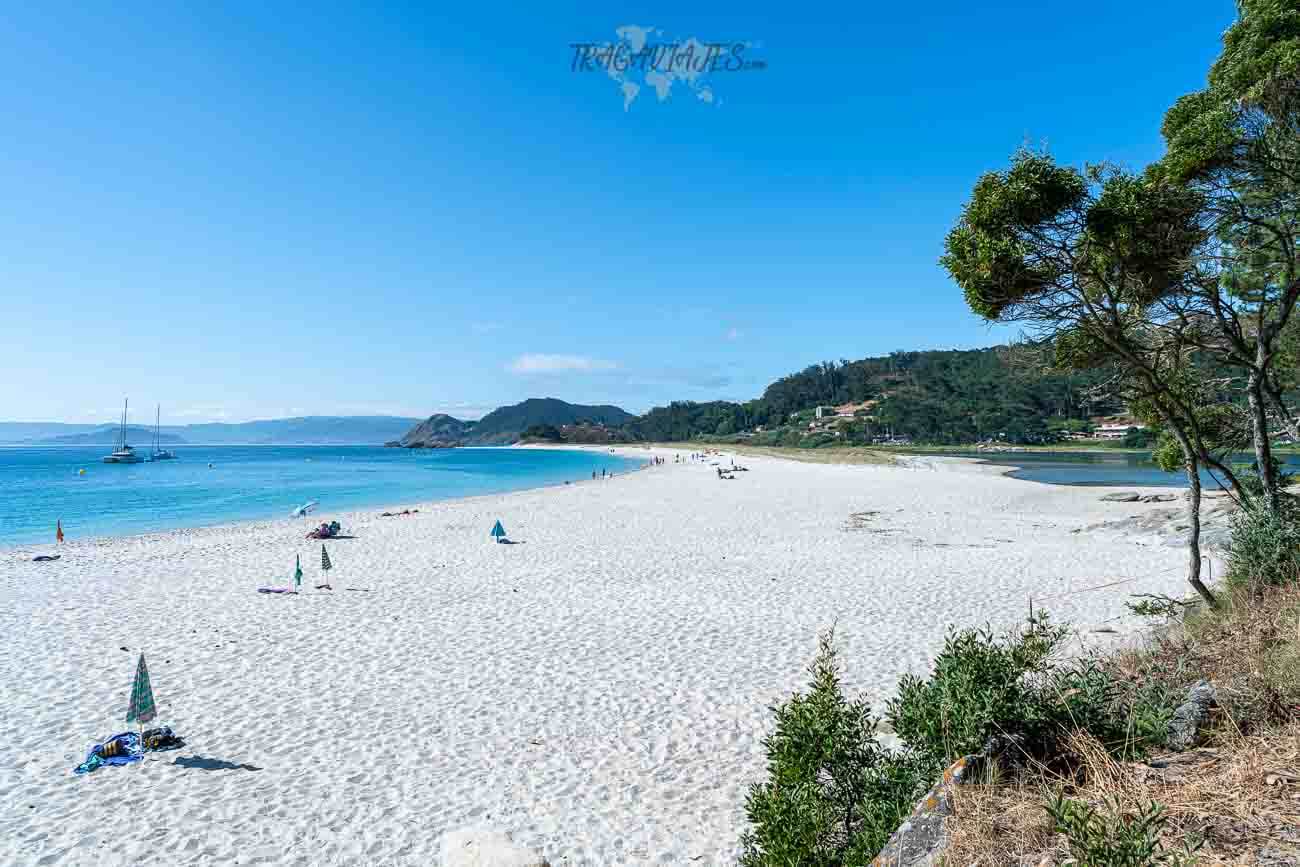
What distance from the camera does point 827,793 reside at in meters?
4.09

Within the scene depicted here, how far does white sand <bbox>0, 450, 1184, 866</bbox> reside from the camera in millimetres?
5332

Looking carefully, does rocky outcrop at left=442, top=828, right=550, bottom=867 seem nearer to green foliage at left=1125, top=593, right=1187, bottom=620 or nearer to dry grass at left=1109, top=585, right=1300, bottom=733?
dry grass at left=1109, top=585, right=1300, bottom=733

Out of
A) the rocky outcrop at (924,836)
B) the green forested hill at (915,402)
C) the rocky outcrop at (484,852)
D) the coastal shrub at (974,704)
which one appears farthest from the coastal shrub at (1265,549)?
the green forested hill at (915,402)

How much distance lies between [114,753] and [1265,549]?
38.7ft

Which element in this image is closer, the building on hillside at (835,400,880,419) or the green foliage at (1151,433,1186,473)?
the green foliage at (1151,433,1186,473)

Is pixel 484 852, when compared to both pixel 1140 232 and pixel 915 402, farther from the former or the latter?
pixel 915 402

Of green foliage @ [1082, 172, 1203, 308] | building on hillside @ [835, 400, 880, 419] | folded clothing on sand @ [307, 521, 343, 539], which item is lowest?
folded clothing on sand @ [307, 521, 343, 539]

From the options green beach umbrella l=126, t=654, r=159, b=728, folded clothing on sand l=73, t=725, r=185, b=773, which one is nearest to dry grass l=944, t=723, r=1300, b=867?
green beach umbrella l=126, t=654, r=159, b=728

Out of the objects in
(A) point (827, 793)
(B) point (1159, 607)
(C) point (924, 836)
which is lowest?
(A) point (827, 793)

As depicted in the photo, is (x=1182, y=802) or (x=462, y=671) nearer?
(x=1182, y=802)

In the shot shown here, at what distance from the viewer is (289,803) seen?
5605 millimetres

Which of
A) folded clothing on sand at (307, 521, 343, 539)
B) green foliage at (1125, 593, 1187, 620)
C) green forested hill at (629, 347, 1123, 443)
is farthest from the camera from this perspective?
green forested hill at (629, 347, 1123, 443)

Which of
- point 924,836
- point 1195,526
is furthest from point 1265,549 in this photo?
point 924,836

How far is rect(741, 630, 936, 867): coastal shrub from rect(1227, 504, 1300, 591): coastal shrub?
4.86 meters
